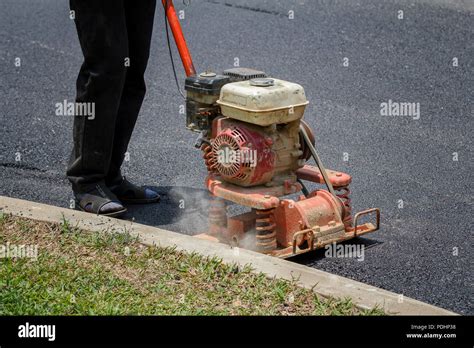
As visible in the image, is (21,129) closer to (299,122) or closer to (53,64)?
(53,64)

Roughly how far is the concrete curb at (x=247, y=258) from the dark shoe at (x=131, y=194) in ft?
1.98

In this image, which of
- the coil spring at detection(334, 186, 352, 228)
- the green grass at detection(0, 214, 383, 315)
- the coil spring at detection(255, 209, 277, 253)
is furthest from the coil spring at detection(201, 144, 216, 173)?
the coil spring at detection(334, 186, 352, 228)

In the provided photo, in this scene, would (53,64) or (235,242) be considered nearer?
(235,242)

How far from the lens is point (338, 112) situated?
7496 millimetres

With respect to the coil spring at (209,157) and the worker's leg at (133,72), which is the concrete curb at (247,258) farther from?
the worker's leg at (133,72)

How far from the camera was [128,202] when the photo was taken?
19.1 ft

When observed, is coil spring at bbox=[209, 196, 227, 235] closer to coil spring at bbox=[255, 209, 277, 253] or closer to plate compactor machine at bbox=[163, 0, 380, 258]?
plate compactor machine at bbox=[163, 0, 380, 258]

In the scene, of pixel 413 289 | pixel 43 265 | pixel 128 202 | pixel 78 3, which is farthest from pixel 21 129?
pixel 413 289

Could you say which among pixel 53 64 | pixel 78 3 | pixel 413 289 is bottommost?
pixel 413 289

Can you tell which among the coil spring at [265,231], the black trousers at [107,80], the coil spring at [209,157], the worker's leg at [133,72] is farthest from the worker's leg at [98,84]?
the coil spring at [265,231]

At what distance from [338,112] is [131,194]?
2.38 m

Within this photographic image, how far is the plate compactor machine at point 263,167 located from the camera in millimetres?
4797
